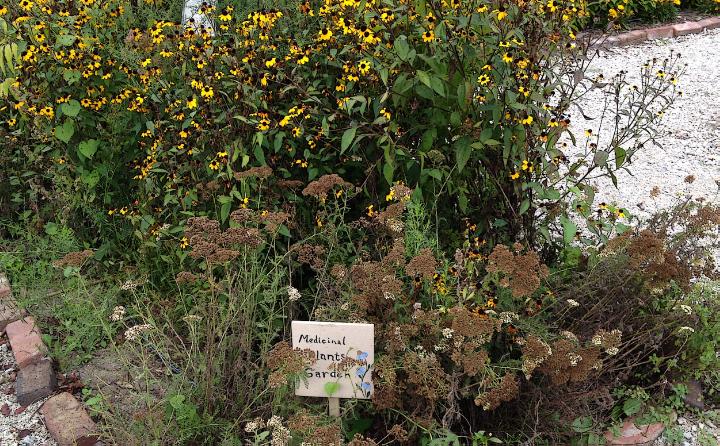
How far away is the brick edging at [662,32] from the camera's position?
6.61 metres

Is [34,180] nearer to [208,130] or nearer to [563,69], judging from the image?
[208,130]

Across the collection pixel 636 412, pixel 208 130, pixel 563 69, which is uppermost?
pixel 563 69

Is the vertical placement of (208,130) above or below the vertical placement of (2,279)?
above

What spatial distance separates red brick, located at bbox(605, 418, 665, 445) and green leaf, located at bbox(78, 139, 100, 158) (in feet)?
8.28

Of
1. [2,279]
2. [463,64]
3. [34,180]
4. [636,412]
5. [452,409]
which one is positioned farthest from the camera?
[34,180]

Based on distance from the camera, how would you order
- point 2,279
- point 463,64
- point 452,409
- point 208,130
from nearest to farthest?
point 452,409 < point 463,64 < point 208,130 < point 2,279

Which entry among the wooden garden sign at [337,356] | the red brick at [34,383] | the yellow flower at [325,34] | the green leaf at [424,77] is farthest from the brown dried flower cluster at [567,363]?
the red brick at [34,383]

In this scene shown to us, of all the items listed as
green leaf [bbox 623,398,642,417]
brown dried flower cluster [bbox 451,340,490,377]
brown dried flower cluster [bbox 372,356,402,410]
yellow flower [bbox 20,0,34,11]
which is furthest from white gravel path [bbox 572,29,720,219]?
yellow flower [bbox 20,0,34,11]

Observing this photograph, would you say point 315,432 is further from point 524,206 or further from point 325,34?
point 325,34

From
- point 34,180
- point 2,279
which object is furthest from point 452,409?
point 34,180

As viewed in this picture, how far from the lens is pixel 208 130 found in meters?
3.02

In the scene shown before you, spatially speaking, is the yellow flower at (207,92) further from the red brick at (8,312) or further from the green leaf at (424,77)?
the red brick at (8,312)

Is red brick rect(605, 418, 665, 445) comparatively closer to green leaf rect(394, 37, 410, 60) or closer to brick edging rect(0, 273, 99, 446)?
green leaf rect(394, 37, 410, 60)

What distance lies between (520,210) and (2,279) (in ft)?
8.02
